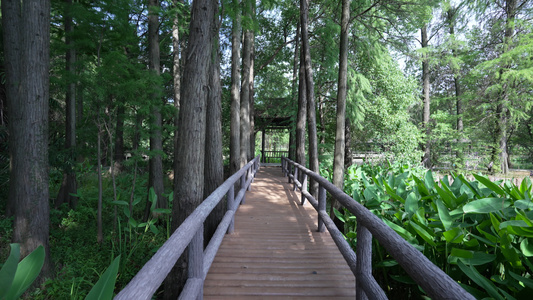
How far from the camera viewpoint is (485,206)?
6.94 ft

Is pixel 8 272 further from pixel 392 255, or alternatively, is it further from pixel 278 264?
pixel 278 264

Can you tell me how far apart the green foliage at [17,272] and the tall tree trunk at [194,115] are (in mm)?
2349

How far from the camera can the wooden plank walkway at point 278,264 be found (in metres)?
2.58

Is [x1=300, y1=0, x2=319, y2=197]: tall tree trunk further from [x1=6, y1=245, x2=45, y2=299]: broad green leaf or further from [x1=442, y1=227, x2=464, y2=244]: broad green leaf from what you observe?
[x1=6, y1=245, x2=45, y2=299]: broad green leaf

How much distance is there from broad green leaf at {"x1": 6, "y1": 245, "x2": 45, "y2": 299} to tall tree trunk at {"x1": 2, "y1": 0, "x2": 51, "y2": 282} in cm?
453

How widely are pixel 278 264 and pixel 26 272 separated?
2.32 meters

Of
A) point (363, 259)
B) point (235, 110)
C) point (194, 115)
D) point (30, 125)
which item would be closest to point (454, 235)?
point (363, 259)

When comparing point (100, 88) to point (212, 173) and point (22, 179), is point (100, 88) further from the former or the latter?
point (212, 173)

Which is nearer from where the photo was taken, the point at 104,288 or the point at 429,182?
the point at 104,288

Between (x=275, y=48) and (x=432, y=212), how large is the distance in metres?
16.5

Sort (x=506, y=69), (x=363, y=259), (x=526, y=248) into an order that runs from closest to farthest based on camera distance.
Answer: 1. (x=526, y=248)
2. (x=363, y=259)
3. (x=506, y=69)

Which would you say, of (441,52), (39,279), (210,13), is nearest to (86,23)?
(210,13)

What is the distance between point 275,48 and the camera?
17.7 metres

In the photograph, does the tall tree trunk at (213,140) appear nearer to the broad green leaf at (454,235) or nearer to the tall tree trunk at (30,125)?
the tall tree trunk at (30,125)
